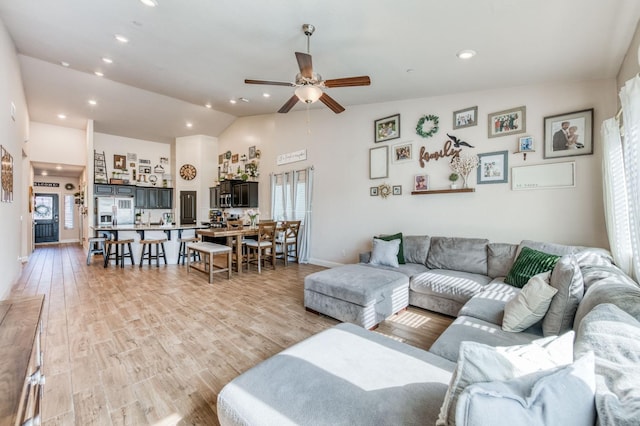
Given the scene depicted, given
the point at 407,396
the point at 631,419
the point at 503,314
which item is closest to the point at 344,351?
the point at 407,396

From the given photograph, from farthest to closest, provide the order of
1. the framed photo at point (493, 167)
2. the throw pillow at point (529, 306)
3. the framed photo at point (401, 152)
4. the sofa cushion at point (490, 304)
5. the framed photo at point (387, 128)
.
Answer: the framed photo at point (387, 128), the framed photo at point (401, 152), the framed photo at point (493, 167), the sofa cushion at point (490, 304), the throw pillow at point (529, 306)

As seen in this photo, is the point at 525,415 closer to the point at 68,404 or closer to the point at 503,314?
the point at 503,314

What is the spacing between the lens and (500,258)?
3.38 meters

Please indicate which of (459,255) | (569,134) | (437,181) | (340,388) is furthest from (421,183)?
(340,388)

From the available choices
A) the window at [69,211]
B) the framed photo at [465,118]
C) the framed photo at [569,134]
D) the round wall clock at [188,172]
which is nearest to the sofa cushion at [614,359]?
the framed photo at [569,134]

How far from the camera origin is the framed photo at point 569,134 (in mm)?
3166

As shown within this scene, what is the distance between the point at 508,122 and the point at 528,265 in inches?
78.2

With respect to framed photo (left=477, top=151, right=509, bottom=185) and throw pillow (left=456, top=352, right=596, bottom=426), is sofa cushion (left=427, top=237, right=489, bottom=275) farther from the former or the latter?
throw pillow (left=456, top=352, right=596, bottom=426)

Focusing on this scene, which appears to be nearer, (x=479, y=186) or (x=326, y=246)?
(x=479, y=186)

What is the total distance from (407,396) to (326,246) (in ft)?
15.5

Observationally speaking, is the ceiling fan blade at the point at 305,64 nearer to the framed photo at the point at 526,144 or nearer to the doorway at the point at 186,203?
the framed photo at the point at 526,144

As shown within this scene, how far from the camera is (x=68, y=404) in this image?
1.79 meters

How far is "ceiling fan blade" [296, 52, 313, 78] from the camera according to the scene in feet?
8.91

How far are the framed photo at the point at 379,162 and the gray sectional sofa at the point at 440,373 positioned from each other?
294 cm
